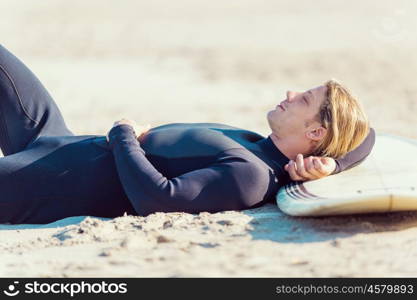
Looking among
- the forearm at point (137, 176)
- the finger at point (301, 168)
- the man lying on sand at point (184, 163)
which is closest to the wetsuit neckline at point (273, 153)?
the man lying on sand at point (184, 163)

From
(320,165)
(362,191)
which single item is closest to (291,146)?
(320,165)

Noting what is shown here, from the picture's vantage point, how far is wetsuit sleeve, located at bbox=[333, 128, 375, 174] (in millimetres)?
4359

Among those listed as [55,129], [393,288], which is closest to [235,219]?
[393,288]

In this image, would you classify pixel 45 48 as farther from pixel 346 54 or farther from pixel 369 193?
pixel 369 193

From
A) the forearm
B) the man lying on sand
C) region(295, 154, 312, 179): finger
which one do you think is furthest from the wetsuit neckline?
the forearm

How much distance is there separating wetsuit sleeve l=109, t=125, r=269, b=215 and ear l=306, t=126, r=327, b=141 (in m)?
0.34

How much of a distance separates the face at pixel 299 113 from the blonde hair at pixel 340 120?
0.13ft

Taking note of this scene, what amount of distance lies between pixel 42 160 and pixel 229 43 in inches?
410

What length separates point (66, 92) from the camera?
1098 centimetres

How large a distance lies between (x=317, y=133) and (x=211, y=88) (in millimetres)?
6951

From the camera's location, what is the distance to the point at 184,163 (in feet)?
14.3

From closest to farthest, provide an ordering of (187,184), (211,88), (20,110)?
(187,184)
(20,110)
(211,88)

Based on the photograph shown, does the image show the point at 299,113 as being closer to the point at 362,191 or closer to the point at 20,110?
the point at 362,191

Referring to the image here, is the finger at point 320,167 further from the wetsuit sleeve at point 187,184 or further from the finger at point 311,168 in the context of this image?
the wetsuit sleeve at point 187,184
